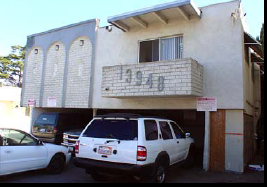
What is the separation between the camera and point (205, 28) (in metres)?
9.45

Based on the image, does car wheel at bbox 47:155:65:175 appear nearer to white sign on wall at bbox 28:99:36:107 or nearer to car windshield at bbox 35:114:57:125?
car windshield at bbox 35:114:57:125

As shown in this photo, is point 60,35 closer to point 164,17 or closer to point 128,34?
point 128,34

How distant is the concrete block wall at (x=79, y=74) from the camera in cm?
1206

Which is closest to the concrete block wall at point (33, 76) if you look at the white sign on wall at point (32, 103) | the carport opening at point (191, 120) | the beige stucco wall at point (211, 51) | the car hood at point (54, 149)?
the white sign on wall at point (32, 103)

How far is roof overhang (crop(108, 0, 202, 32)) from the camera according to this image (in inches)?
357

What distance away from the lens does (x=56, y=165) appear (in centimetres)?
771

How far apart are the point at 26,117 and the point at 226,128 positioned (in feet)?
65.5

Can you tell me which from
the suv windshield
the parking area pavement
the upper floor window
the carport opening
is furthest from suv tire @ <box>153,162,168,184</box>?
the carport opening

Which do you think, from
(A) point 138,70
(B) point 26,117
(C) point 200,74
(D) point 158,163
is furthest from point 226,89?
(B) point 26,117

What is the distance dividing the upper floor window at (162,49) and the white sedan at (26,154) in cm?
523

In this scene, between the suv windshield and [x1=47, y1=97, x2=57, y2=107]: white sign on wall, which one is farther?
[x1=47, y1=97, x2=57, y2=107]: white sign on wall

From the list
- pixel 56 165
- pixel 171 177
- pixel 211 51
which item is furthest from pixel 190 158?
pixel 56 165

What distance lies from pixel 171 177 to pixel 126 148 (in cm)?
239

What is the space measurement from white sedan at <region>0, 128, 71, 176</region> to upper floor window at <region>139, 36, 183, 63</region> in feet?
17.1
